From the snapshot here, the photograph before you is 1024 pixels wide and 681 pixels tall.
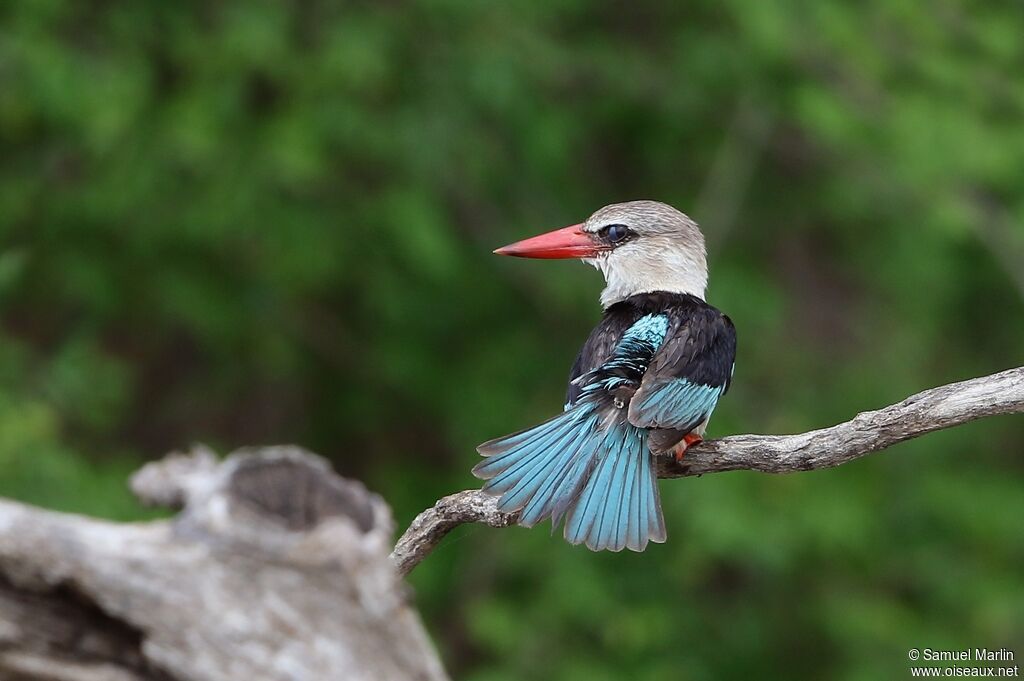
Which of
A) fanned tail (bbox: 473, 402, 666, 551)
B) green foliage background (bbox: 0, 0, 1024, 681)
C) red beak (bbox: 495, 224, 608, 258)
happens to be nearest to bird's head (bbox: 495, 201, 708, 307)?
red beak (bbox: 495, 224, 608, 258)

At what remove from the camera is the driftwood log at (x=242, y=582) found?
6.31ft

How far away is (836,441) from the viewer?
267 cm

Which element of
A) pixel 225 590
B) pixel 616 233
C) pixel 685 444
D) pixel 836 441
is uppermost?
pixel 616 233

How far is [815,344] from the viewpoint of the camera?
22.7 feet

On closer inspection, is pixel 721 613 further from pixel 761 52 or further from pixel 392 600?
pixel 392 600

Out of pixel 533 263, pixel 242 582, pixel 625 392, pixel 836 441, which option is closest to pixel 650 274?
pixel 625 392

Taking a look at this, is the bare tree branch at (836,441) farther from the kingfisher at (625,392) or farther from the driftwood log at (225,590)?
the driftwood log at (225,590)

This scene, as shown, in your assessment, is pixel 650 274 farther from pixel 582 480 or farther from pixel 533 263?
pixel 533 263

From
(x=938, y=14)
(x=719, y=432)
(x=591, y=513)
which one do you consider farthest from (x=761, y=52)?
(x=591, y=513)

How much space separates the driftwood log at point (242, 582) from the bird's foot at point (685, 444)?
1296 millimetres

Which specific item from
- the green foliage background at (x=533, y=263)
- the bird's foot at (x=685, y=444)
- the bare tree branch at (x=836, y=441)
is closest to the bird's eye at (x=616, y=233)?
the bird's foot at (x=685, y=444)

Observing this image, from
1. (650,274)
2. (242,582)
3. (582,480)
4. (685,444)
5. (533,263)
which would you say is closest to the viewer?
(242,582)

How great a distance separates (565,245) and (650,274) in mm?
263

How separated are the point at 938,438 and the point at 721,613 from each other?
135 cm
